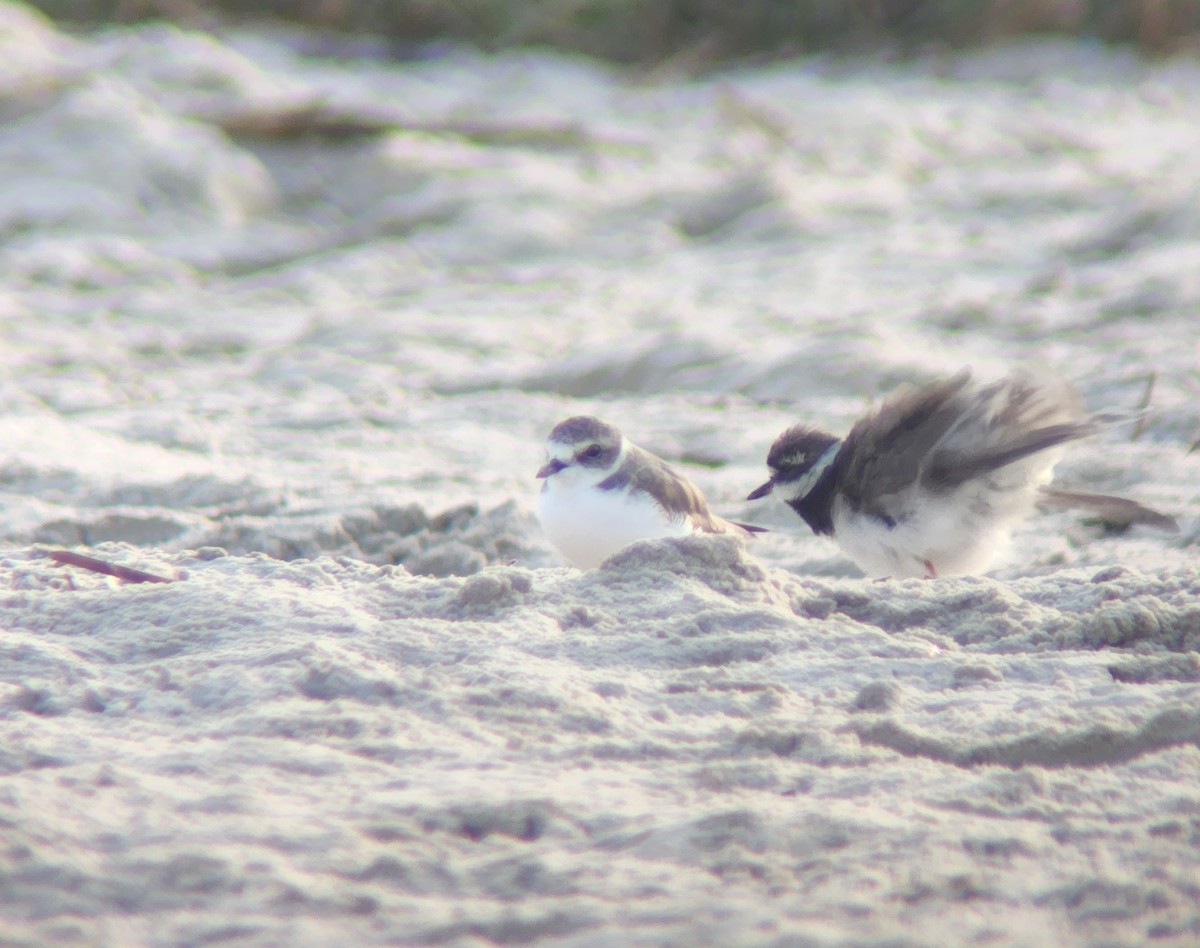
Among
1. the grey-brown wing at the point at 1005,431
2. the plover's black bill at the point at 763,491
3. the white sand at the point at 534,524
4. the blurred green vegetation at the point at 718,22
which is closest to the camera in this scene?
Answer: the white sand at the point at 534,524

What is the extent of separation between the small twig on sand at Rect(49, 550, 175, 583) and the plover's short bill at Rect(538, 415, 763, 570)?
1.65m

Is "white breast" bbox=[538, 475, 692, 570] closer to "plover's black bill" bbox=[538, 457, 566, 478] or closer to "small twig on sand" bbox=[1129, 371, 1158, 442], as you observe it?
"plover's black bill" bbox=[538, 457, 566, 478]

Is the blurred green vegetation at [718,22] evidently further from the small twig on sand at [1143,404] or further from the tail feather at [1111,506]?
the tail feather at [1111,506]

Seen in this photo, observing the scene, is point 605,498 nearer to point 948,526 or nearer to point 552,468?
point 552,468

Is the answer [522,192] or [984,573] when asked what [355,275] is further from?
[984,573]

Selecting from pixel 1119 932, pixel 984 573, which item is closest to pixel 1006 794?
pixel 1119 932

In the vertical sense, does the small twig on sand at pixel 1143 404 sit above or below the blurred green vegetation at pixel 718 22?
below

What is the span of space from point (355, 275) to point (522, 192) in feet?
5.09

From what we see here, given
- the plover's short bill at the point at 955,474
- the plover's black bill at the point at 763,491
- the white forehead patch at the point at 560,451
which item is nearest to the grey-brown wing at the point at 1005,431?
the plover's short bill at the point at 955,474

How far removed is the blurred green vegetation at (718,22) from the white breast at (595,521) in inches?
372

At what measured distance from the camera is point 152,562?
3824mm

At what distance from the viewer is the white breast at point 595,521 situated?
16.4ft

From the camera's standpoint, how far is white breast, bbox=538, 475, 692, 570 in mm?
4996

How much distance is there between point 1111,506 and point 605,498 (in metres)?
1.60
